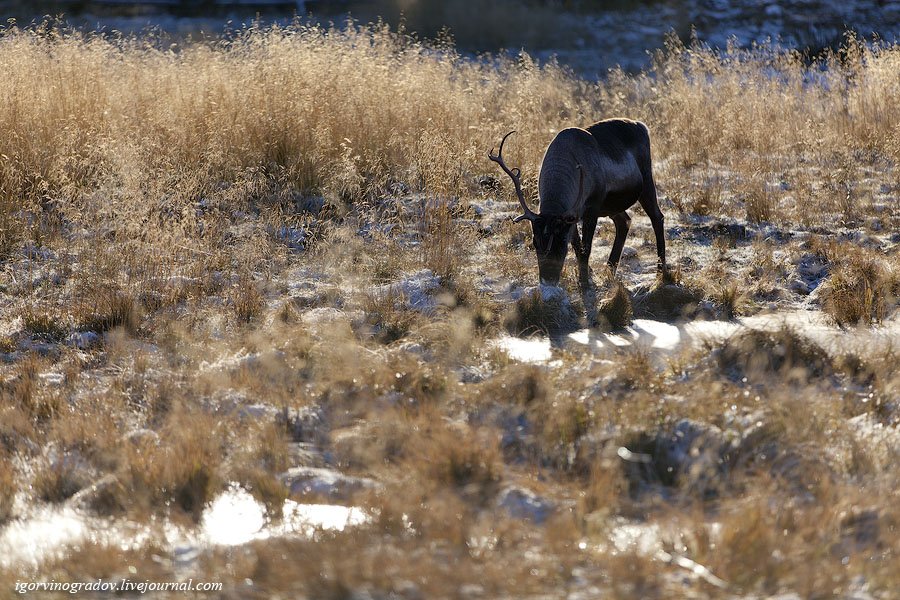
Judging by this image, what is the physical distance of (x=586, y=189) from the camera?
814cm

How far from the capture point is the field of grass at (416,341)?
407 cm

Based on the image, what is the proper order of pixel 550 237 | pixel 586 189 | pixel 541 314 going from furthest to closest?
pixel 586 189 → pixel 550 237 → pixel 541 314

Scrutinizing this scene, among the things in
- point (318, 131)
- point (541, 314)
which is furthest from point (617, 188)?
point (318, 131)

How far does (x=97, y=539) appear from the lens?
420 cm

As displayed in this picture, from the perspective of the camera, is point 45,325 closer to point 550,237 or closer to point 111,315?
point 111,315

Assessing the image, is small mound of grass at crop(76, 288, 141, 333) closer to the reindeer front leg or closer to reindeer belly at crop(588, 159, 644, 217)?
the reindeer front leg

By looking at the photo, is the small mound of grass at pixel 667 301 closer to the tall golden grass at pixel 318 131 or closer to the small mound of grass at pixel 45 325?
the tall golden grass at pixel 318 131

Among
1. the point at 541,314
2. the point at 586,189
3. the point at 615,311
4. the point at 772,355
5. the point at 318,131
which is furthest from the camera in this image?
the point at 318,131

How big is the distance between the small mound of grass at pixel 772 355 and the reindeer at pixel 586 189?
2050mm

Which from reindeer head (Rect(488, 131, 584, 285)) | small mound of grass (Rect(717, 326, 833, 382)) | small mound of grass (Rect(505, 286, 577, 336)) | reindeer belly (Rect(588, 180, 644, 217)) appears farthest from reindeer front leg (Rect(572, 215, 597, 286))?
small mound of grass (Rect(717, 326, 833, 382))

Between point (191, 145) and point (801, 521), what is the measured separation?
817cm

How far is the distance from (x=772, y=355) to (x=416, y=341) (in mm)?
2381

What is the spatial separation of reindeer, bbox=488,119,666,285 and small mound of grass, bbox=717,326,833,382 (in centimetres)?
205

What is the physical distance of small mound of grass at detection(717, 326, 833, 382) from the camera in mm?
5848
